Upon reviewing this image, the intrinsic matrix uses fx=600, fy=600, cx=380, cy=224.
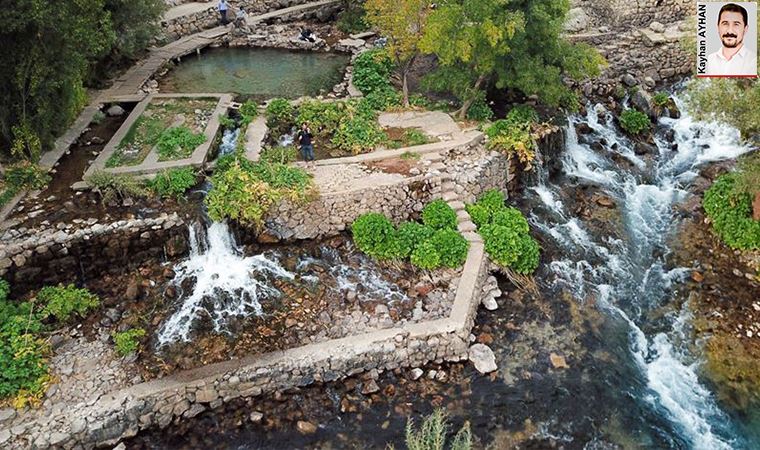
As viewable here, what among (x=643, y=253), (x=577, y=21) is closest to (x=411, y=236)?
Answer: (x=643, y=253)

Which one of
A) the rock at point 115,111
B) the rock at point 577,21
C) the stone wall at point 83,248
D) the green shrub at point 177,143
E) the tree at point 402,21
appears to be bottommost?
the stone wall at point 83,248

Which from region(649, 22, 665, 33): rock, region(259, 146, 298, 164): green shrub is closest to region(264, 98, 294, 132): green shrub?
region(259, 146, 298, 164): green shrub

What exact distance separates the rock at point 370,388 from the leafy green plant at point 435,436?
979 mm

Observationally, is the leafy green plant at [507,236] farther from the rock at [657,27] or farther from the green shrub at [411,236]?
the rock at [657,27]

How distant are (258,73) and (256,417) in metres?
14.5

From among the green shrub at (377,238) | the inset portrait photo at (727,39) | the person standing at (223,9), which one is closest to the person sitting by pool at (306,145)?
the green shrub at (377,238)

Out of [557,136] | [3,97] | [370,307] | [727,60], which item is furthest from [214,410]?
[727,60]

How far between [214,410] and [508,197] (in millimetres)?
9444

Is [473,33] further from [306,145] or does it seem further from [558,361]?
[558,361]

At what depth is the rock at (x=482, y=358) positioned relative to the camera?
1150cm

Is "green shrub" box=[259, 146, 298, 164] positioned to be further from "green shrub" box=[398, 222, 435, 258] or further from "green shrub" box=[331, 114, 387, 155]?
"green shrub" box=[398, 222, 435, 258]

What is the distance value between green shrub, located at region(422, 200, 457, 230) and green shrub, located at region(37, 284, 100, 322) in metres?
7.37

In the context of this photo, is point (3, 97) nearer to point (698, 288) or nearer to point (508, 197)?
point (508, 197)

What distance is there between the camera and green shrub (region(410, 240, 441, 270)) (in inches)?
518
